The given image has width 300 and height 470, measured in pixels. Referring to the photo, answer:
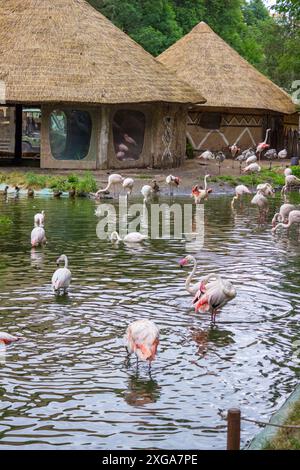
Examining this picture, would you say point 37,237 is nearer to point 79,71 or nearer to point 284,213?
point 284,213

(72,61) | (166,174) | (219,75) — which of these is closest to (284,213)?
(166,174)

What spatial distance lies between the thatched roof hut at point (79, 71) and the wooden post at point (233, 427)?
2413 cm

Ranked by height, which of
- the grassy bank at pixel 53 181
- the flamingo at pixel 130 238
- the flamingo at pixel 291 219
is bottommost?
the flamingo at pixel 130 238

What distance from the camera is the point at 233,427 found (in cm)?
652

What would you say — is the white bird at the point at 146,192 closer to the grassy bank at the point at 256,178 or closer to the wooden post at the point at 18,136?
the grassy bank at the point at 256,178

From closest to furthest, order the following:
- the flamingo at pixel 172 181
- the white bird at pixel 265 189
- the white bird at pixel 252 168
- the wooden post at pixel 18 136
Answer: the white bird at pixel 265 189 → the flamingo at pixel 172 181 → the white bird at pixel 252 168 → the wooden post at pixel 18 136

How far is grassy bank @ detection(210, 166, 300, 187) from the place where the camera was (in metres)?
31.3

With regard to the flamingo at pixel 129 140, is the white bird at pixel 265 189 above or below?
below

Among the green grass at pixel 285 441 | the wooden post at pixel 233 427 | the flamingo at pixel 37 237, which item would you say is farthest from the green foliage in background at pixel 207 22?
the wooden post at pixel 233 427

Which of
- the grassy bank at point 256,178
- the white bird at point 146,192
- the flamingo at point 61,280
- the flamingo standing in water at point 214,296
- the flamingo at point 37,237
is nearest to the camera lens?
the flamingo standing in water at point 214,296

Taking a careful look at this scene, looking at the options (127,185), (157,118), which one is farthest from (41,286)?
(157,118)

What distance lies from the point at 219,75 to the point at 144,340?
3230 cm

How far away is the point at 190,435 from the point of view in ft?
26.9

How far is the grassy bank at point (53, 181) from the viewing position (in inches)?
1083
